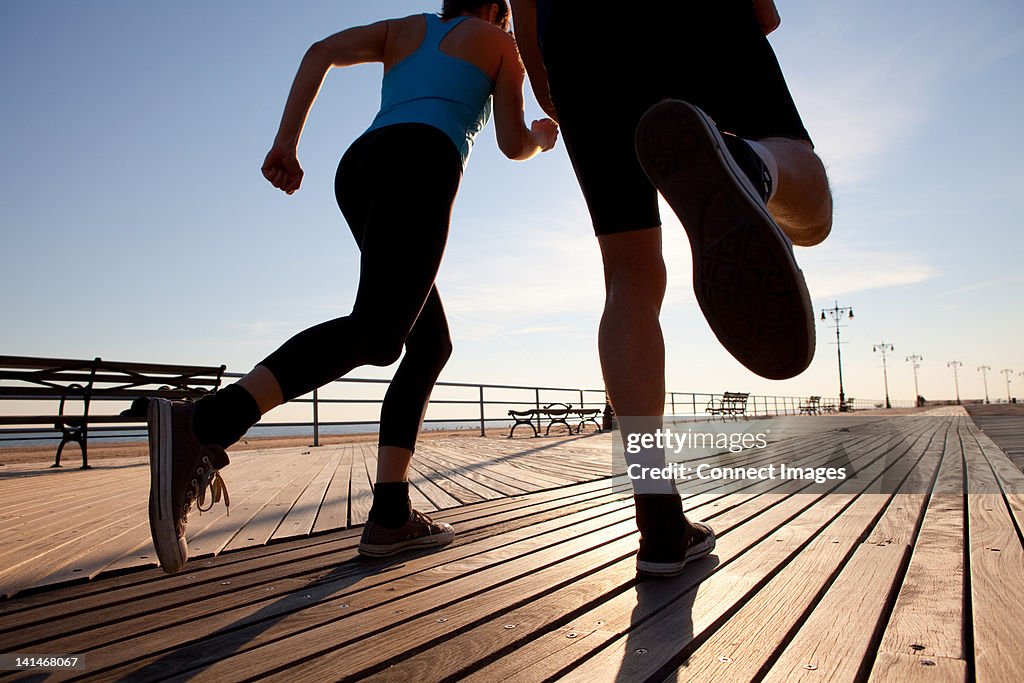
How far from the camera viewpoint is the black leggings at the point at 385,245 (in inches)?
49.8

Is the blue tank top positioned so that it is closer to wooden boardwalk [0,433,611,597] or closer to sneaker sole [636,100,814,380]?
sneaker sole [636,100,814,380]

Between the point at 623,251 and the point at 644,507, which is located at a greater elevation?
the point at 623,251

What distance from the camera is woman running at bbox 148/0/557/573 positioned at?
117 centimetres

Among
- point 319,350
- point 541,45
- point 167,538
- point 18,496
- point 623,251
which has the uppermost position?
point 541,45

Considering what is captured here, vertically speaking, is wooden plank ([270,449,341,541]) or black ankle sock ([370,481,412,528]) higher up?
black ankle sock ([370,481,412,528])

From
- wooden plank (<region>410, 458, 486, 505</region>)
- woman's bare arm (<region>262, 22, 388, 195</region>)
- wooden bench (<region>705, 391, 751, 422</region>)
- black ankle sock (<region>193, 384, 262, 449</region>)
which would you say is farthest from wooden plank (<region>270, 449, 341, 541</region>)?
wooden bench (<region>705, 391, 751, 422</region>)

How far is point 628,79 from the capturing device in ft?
4.26

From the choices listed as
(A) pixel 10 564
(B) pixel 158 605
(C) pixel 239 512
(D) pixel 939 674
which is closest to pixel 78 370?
(C) pixel 239 512

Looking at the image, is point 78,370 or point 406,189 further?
point 78,370

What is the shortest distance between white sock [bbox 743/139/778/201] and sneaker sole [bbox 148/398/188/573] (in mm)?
1114

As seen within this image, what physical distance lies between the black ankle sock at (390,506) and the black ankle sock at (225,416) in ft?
1.69

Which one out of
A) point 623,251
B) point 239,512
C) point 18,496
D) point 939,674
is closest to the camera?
point 939,674

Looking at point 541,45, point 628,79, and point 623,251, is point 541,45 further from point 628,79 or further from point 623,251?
point 623,251

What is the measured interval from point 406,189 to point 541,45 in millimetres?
453
